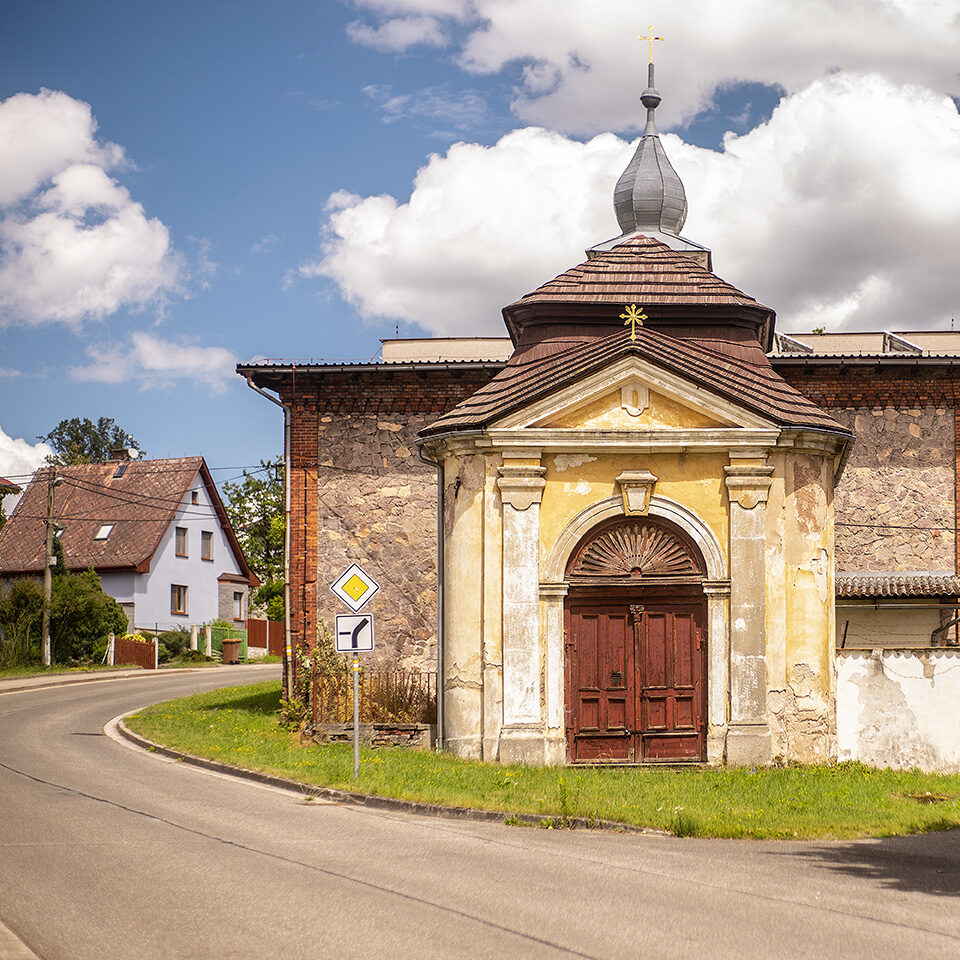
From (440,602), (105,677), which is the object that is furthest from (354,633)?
(105,677)

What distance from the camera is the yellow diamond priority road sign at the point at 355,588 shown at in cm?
1468

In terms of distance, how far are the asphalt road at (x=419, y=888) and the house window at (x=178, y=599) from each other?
36596mm

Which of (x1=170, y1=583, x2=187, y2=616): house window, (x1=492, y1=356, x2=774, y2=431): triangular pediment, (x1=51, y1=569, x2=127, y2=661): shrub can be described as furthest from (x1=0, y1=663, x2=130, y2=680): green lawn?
(x1=492, y1=356, x2=774, y2=431): triangular pediment

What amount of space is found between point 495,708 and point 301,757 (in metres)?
2.63

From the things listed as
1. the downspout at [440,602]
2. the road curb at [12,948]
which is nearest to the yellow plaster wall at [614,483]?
the downspout at [440,602]

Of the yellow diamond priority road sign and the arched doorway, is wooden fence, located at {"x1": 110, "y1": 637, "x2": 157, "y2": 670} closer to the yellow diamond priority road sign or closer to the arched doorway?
the arched doorway

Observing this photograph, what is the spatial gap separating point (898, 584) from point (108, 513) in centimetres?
3717

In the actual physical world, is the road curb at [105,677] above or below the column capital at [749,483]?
below

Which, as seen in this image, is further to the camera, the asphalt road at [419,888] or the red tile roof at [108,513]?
the red tile roof at [108,513]

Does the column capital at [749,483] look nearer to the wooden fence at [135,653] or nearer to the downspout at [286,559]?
the downspout at [286,559]

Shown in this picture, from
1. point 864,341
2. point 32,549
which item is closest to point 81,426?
point 32,549

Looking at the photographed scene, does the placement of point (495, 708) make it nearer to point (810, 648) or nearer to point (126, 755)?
point (810, 648)

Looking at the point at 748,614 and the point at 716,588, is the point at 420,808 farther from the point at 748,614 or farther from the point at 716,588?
the point at 748,614

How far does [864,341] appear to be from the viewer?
30156 mm
